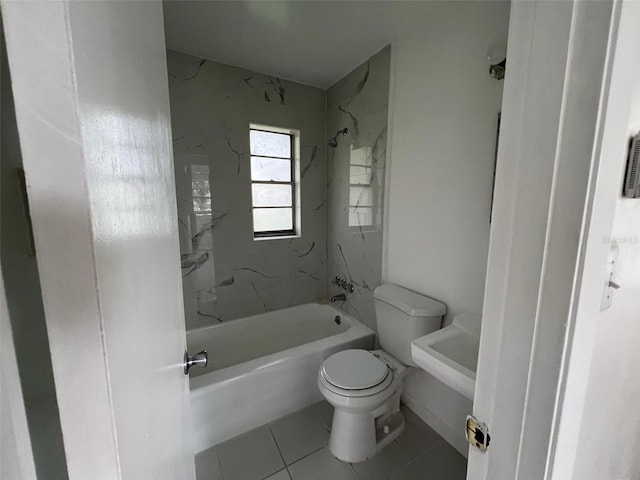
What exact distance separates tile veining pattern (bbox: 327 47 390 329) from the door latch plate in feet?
4.62

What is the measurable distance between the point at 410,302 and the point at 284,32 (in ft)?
6.18

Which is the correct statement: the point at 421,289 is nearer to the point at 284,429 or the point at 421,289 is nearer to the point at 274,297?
the point at 284,429

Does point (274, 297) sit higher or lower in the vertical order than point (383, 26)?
lower

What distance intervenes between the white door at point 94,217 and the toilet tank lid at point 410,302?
1.28 meters

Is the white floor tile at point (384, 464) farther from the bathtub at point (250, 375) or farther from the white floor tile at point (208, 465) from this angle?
the white floor tile at point (208, 465)

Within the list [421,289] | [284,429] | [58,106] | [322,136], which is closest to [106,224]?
[58,106]

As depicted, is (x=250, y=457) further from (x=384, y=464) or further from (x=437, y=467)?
(x=437, y=467)

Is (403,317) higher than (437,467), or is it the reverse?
(403,317)

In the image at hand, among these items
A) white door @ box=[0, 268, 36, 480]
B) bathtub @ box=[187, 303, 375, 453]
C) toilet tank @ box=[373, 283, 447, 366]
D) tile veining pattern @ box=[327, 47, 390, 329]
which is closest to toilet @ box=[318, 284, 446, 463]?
toilet tank @ box=[373, 283, 447, 366]

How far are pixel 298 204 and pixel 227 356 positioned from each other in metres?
1.49

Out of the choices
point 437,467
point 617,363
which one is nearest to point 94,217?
point 617,363

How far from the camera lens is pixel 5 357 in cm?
23

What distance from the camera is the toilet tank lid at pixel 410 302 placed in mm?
1469

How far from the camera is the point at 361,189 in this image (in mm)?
2117
